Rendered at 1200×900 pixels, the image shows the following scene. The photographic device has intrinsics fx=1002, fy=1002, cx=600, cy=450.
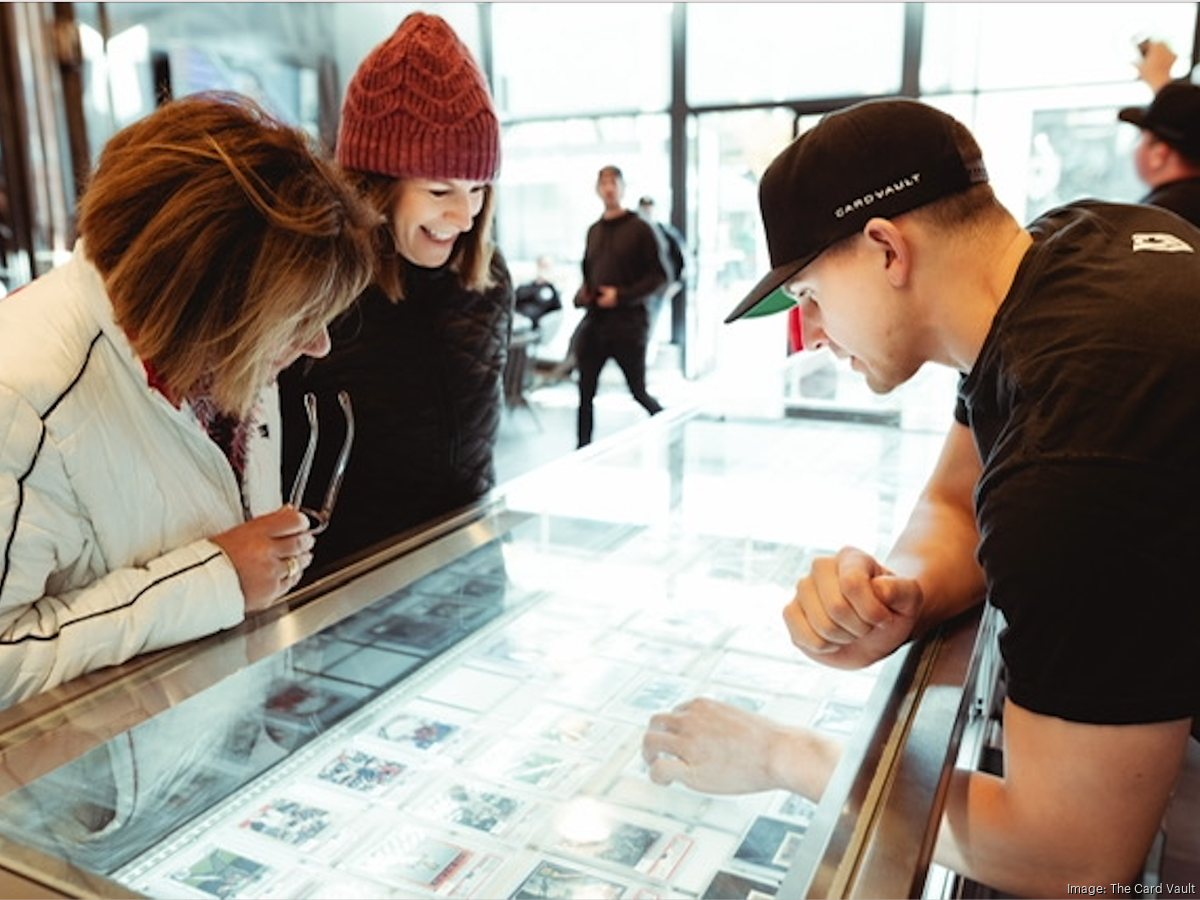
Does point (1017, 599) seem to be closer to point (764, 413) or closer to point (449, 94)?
point (449, 94)

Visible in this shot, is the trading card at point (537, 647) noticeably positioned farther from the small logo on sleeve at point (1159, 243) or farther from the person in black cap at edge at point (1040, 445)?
the small logo on sleeve at point (1159, 243)

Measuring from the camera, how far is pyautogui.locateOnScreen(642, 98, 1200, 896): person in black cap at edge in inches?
30.7

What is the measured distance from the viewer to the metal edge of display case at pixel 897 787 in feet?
2.38

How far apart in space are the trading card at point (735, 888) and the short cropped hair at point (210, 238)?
70 cm

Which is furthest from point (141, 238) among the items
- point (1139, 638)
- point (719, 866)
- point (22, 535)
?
point (1139, 638)

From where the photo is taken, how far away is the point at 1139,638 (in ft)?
2.57

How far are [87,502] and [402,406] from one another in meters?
0.76

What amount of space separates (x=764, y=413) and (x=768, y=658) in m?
1.18

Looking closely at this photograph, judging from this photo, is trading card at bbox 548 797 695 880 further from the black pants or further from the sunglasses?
the black pants

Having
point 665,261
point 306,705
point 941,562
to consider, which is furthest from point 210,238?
point 665,261

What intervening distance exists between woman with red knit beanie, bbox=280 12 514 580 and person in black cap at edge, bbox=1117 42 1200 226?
6.84 ft

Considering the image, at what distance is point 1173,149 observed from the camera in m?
2.91

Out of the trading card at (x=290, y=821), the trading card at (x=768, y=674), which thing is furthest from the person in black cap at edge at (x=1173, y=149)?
the trading card at (x=290, y=821)

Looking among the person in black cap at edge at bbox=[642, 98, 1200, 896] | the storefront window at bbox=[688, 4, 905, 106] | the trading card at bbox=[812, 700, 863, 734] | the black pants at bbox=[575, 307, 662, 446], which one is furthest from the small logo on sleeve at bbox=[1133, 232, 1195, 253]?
the storefront window at bbox=[688, 4, 905, 106]
